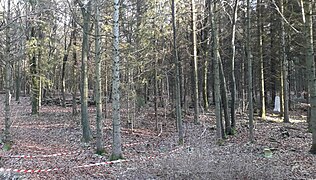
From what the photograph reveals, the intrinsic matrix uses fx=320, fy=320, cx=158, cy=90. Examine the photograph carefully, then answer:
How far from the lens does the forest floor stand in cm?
803

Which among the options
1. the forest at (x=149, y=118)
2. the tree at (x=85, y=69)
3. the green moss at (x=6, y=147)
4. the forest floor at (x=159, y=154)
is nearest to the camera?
the forest floor at (x=159, y=154)

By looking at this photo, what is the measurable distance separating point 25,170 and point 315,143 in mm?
8549

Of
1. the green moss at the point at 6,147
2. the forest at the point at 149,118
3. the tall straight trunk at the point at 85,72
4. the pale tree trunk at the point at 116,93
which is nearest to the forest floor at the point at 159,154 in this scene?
the forest at the point at 149,118

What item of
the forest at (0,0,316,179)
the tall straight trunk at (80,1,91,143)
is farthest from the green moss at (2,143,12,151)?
the tall straight trunk at (80,1,91,143)

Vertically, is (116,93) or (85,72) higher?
(85,72)

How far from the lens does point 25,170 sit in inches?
339

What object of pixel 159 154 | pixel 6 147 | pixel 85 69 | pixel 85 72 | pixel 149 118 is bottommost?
pixel 159 154

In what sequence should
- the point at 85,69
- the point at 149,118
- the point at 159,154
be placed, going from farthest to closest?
1. the point at 149,118
2. the point at 85,69
3. the point at 159,154

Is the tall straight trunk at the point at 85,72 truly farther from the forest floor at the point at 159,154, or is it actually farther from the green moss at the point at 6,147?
the green moss at the point at 6,147

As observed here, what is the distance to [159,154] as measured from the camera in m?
11.6

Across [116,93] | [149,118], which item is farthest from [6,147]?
[149,118]

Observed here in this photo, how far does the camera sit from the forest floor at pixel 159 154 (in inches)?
316

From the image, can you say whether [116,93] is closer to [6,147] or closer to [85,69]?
[85,69]

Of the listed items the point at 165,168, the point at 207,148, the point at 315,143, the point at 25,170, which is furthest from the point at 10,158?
the point at 315,143
